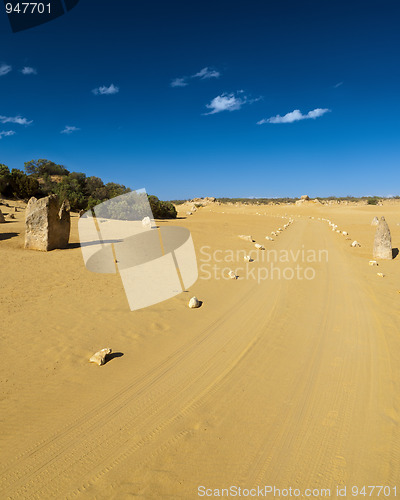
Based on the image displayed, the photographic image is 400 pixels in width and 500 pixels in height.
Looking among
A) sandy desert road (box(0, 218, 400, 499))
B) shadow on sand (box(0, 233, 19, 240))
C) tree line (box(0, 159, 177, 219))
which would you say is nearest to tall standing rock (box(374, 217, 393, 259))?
sandy desert road (box(0, 218, 400, 499))

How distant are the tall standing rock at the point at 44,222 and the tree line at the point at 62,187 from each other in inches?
456

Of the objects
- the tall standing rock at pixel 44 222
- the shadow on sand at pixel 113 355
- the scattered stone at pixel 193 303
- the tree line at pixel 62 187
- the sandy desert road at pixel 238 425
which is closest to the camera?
the sandy desert road at pixel 238 425

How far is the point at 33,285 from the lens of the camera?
8.20 meters

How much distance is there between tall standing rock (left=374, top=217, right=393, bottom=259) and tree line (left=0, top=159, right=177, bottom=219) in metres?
20.2

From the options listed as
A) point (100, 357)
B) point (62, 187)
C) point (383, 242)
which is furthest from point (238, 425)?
point (62, 187)

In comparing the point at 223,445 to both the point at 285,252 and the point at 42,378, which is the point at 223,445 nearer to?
the point at 42,378

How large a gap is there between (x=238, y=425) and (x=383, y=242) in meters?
14.1

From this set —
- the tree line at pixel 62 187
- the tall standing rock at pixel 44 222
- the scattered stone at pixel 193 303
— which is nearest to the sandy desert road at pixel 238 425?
the scattered stone at pixel 193 303

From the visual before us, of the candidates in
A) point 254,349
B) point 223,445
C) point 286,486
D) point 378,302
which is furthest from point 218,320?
point 378,302

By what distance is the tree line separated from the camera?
1067 inches

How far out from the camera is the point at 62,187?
2959 cm

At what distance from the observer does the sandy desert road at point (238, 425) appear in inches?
118

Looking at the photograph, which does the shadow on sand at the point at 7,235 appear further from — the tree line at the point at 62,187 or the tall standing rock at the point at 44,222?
the tree line at the point at 62,187

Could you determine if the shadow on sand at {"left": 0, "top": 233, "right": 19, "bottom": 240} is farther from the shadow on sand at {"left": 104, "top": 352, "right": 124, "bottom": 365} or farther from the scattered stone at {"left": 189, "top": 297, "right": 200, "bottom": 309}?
the shadow on sand at {"left": 104, "top": 352, "right": 124, "bottom": 365}
